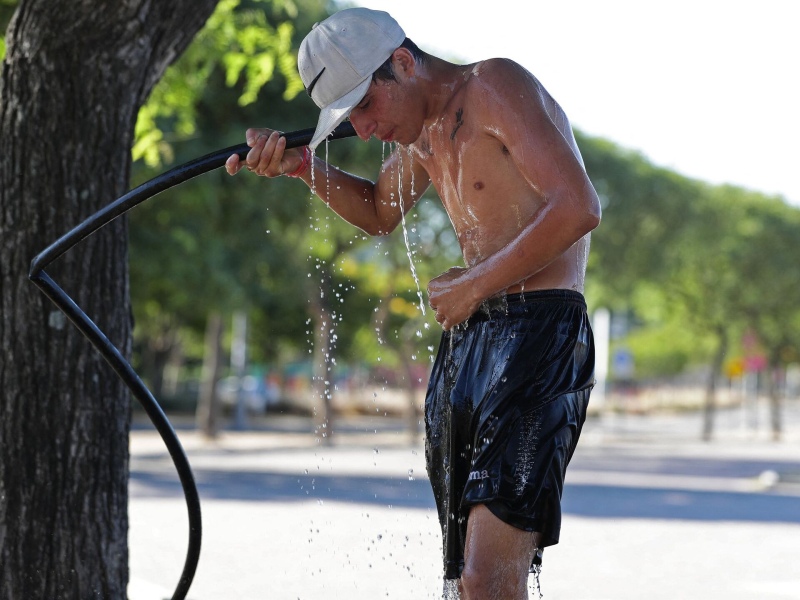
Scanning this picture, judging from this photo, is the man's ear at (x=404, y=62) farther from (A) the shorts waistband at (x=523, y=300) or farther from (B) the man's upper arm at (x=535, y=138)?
(A) the shorts waistband at (x=523, y=300)

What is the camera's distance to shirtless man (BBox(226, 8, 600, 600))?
Answer: 3002 millimetres

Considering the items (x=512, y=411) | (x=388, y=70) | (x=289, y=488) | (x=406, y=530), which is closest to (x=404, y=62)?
(x=388, y=70)

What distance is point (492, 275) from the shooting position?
306cm

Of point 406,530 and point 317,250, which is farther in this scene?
point 317,250

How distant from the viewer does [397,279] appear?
3047 centimetres

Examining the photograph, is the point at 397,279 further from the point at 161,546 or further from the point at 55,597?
the point at 55,597

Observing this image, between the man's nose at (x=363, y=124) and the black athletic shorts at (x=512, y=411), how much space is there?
19.4 inches

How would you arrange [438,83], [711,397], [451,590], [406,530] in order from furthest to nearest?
[711,397]
[406,530]
[451,590]
[438,83]

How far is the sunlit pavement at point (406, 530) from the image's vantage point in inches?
302

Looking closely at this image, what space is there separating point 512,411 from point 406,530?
7.90 meters

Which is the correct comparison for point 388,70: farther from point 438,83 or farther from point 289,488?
point 289,488

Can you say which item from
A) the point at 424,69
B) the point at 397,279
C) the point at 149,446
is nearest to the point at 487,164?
the point at 424,69

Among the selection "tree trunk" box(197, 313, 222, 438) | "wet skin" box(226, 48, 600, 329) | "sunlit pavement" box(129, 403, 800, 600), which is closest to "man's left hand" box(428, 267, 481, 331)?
"wet skin" box(226, 48, 600, 329)

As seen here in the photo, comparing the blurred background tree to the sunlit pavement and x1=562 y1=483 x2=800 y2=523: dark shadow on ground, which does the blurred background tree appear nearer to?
the sunlit pavement
